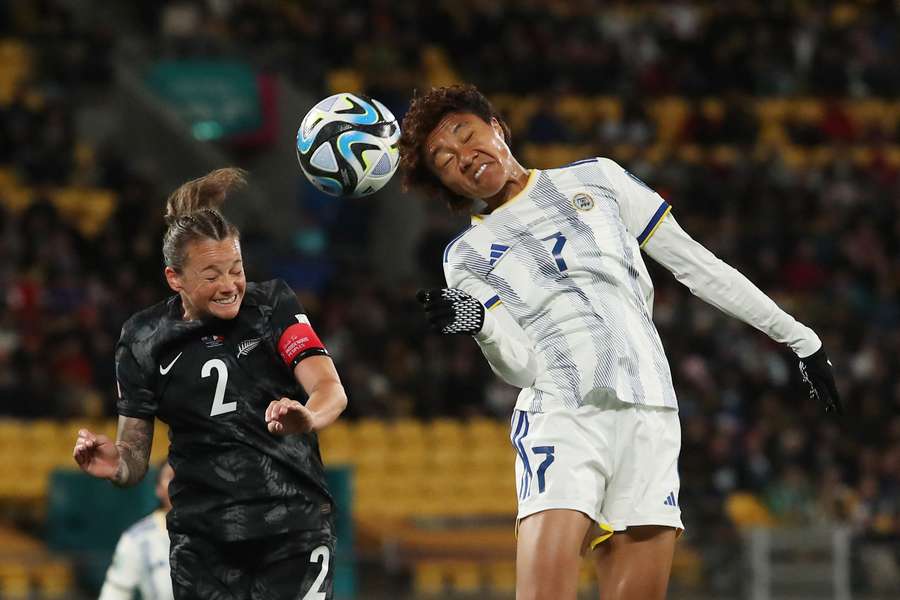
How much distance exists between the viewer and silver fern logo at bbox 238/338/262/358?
14.7 ft

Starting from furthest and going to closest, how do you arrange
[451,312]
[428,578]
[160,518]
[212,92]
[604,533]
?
[212,92], [428,578], [160,518], [604,533], [451,312]

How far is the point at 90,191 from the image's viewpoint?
50.7 feet

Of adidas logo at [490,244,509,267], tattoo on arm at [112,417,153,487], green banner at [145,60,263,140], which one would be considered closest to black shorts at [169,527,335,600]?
tattoo on arm at [112,417,153,487]

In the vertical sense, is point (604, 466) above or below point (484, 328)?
below

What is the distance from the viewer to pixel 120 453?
177 inches

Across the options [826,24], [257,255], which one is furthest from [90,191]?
[826,24]

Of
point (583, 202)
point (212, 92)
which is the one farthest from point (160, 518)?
point (212, 92)

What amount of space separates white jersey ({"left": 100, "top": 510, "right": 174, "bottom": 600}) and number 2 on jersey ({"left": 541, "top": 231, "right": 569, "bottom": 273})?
7.23 feet

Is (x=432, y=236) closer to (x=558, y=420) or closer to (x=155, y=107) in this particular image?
(x=155, y=107)

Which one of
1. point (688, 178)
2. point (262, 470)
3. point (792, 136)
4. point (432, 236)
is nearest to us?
point (262, 470)

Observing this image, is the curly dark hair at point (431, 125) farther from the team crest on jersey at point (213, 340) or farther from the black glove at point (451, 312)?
the team crest on jersey at point (213, 340)

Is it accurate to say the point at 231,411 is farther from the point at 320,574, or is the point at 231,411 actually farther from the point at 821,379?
the point at 821,379

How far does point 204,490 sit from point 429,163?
1331mm

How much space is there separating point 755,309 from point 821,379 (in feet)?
1.00
